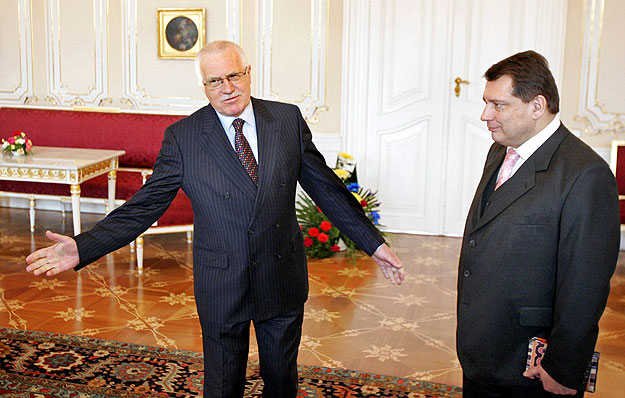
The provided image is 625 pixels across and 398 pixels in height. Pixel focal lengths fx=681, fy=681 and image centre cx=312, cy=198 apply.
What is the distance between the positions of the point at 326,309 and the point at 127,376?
1.60m

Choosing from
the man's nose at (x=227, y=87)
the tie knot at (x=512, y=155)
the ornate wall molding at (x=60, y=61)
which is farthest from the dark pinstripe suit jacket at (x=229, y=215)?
the ornate wall molding at (x=60, y=61)

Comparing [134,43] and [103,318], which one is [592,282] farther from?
[134,43]

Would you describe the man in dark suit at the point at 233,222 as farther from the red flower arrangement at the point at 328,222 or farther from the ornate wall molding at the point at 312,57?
the ornate wall molding at the point at 312,57

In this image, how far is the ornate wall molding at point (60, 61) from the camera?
781cm

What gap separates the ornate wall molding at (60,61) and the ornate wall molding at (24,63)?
0.23 metres

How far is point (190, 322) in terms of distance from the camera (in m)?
4.61

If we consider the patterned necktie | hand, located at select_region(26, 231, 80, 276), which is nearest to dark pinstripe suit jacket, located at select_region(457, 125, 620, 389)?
the patterned necktie

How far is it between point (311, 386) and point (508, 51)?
444cm

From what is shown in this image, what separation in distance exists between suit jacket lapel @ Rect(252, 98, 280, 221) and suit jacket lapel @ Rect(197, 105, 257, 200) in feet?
0.12

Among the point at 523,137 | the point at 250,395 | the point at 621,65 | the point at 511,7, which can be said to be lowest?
the point at 250,395

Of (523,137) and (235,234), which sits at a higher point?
(523,137)

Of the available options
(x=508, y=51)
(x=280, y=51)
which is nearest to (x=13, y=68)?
(x=280, y=51)

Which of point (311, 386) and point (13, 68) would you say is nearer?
point (311, 386)

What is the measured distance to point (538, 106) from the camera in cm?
209
